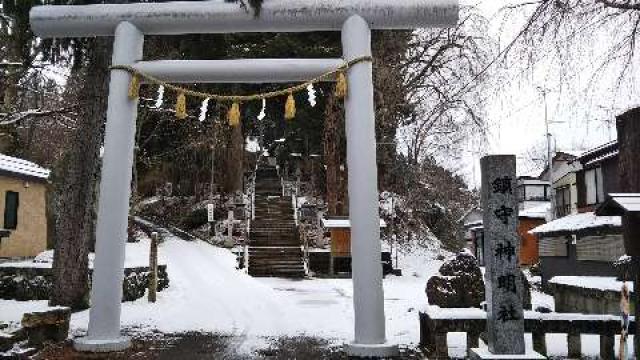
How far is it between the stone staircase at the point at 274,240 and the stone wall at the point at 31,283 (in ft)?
23.8

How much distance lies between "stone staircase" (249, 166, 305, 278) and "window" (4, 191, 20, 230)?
868 cm

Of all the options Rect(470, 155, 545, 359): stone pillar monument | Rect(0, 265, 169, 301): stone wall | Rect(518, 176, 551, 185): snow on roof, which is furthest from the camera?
Rect(518, 176, 551, 185): snow on roof

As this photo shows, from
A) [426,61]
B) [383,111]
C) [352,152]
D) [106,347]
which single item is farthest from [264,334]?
[426,61]

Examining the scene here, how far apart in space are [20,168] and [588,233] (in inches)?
844

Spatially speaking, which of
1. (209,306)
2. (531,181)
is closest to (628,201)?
(209,306)

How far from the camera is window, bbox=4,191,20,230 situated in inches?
754

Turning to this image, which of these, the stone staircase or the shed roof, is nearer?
the shed roof

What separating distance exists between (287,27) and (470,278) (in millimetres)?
5699

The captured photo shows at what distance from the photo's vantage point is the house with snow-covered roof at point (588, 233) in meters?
19.3

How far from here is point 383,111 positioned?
78.3 ft

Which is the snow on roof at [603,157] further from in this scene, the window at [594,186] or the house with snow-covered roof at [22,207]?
the house with snow-covered roof at [22,207]

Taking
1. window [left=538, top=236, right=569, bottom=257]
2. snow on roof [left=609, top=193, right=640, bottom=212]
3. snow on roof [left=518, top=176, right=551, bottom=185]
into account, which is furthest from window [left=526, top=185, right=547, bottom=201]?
snow on roof [left=609, top=193, right=640, bottom=212]

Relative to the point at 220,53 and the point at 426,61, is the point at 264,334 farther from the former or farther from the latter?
the point at 426,61

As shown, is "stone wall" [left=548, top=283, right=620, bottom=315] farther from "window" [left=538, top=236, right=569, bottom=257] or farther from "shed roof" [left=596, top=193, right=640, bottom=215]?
"window" [left=538, top=236, right=569, bottom=257]
